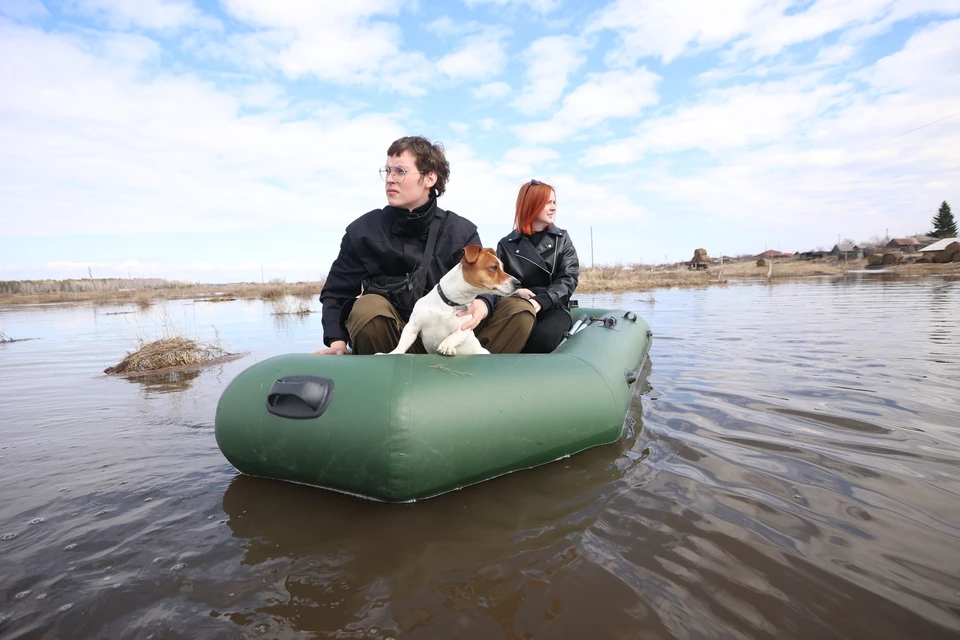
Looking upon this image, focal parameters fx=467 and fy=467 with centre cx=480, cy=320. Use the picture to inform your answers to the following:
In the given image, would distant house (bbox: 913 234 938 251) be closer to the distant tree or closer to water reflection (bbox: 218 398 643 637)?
the distant tree

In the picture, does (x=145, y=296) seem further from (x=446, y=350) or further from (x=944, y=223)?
(x=944, y=223)

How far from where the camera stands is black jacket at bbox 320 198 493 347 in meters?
3.49

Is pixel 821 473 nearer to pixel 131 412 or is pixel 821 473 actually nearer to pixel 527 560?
pixel 527 560

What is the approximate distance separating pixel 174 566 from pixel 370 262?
2.20 meters

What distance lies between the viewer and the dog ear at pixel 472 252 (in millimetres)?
2835

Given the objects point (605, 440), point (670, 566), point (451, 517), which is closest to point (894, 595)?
point (670, 566)

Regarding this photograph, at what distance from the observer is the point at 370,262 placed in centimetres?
357

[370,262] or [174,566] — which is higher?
[370,262]

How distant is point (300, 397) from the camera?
2.53m

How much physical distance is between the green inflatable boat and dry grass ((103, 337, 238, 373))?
17.6 feet

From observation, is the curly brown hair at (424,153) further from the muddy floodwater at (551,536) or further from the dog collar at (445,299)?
the muddy floodwater at (551,536)

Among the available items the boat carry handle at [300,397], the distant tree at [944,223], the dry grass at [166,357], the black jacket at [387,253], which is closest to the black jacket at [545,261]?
the black jacket at [387,253]

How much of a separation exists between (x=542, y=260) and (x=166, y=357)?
6178 millimetres

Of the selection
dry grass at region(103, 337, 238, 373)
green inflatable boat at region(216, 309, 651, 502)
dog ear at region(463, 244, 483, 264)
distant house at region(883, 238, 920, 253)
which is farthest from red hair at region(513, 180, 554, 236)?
distant house at region(883, 238, 920, 253)
